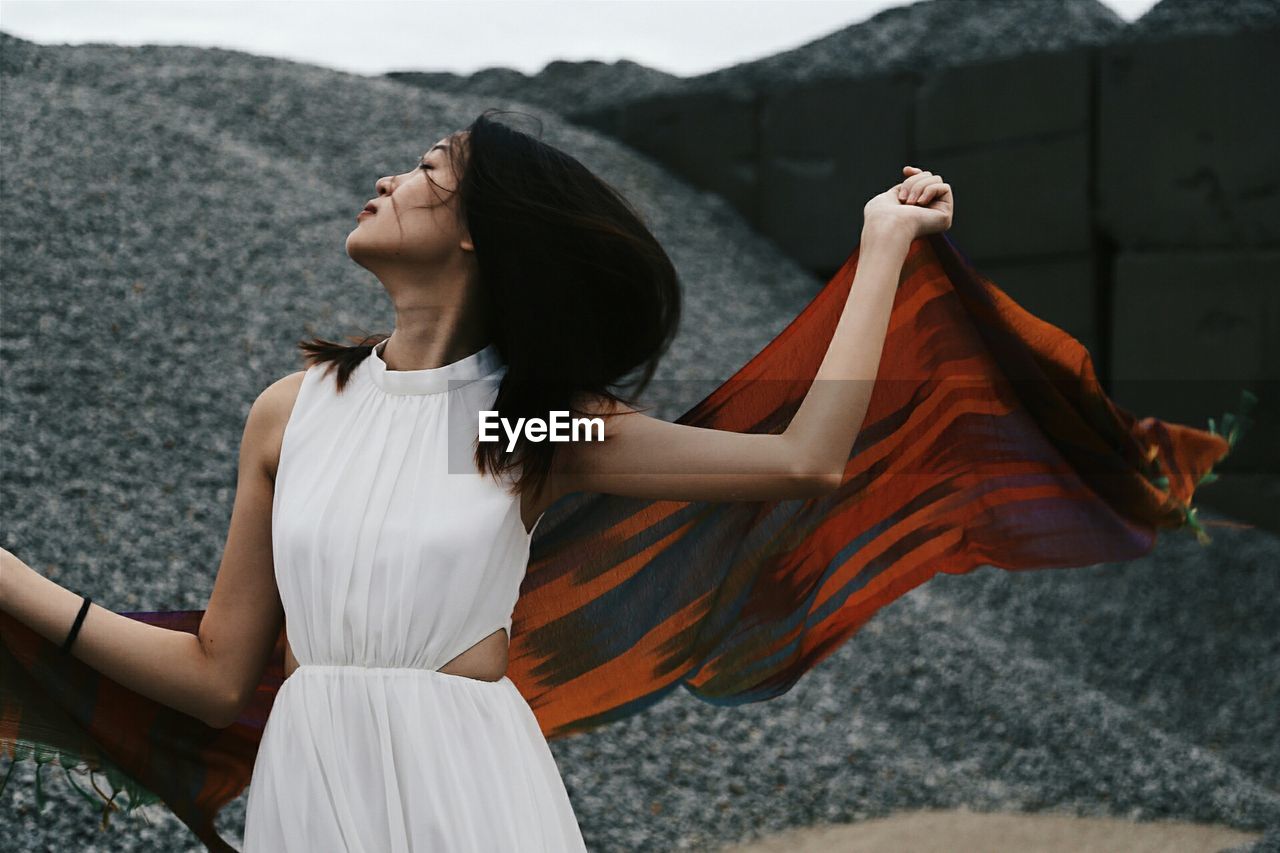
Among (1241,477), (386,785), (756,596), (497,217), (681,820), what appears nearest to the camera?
(386,785)

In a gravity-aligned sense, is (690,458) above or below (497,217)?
below

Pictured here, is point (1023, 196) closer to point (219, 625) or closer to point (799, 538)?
point (799, 538)

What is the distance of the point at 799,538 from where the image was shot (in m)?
2.16

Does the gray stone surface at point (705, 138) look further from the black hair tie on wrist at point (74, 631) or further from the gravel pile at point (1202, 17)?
the black hair tie on wrist at point (74, 631)

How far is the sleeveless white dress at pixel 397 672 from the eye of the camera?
1504 mm

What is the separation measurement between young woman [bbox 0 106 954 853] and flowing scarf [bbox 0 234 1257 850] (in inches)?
9.6

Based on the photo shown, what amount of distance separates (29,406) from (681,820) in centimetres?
278

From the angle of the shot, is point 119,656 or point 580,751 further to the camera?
point 580,751

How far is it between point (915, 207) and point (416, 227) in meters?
0.63

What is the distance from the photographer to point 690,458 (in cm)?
158

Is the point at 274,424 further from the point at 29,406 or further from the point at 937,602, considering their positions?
the point at 937,602

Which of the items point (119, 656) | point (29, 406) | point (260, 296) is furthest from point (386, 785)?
point (260, 296)

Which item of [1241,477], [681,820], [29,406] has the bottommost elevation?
[681,820]

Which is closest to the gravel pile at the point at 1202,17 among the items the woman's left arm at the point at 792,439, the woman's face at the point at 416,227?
the woman's left arm at the point at 792,439
